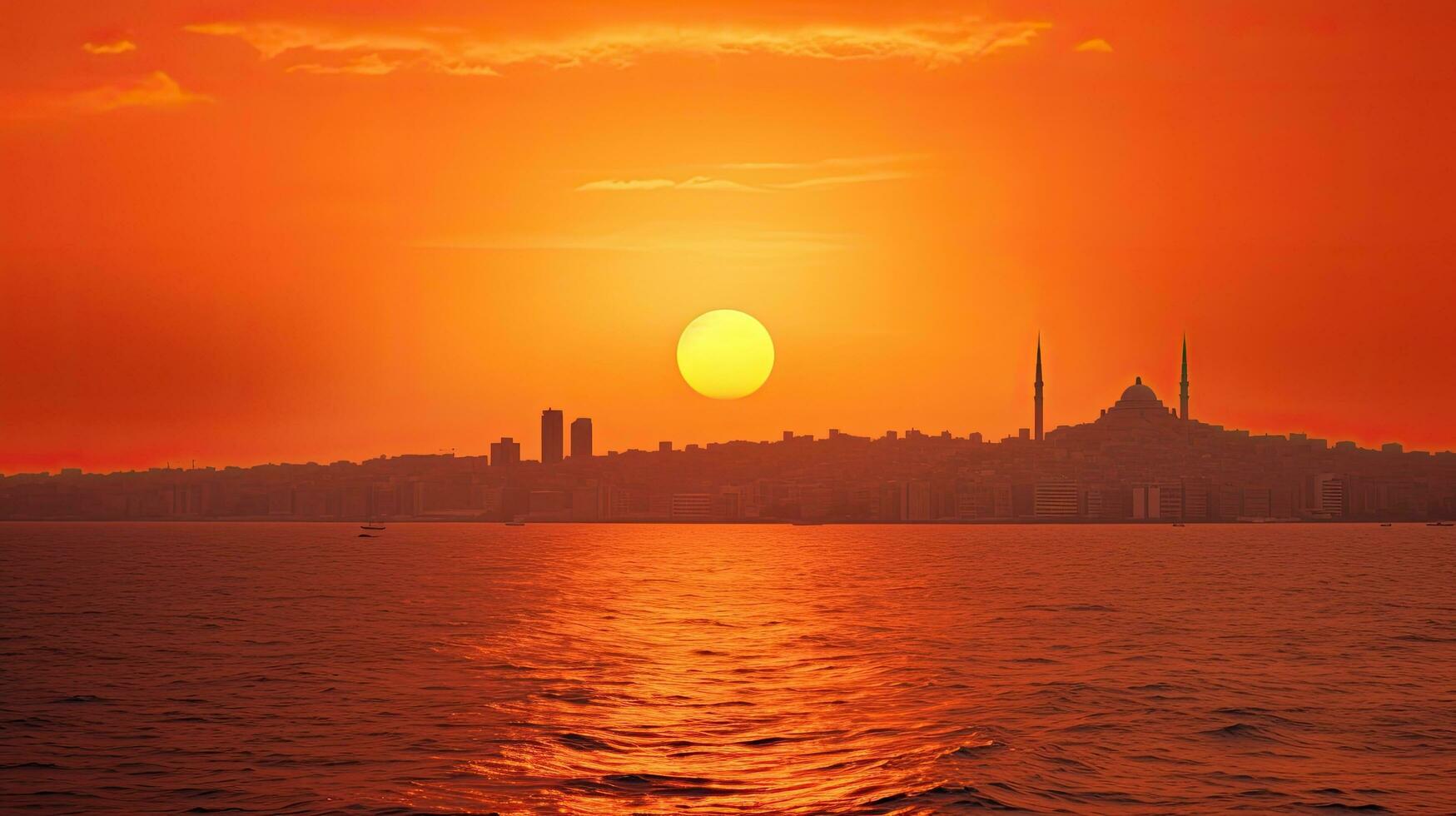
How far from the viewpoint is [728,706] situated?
4494 centimetres

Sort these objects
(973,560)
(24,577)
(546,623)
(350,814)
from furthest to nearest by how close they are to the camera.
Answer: (973,560), (24,577), (546,623), (350,814)

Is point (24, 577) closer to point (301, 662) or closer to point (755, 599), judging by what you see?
point (755, 599)

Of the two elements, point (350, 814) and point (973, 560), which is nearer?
point (350, 814)

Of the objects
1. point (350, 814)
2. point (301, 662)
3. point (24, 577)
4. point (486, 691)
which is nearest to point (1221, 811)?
point (350, 814)

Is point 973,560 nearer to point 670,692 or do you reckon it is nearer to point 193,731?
point 670,692

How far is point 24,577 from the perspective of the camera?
13888 centimetres

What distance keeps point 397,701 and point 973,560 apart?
13995cm

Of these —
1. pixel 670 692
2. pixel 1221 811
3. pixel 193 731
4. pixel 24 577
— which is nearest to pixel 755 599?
pixel 670 692

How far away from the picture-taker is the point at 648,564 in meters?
170

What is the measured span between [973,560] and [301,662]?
131 meters

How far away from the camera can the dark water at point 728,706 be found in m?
32.9

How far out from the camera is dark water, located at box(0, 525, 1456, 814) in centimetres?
3294

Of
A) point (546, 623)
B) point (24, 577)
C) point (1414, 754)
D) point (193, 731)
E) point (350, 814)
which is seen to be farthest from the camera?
point (24, 577)

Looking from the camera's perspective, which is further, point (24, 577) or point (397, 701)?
point (24, 577)
